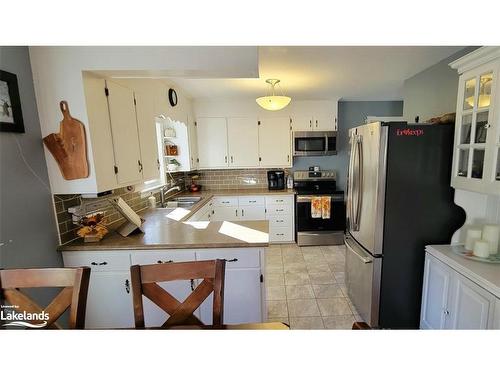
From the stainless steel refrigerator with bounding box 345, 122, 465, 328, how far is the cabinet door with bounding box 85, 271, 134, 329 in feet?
6.36

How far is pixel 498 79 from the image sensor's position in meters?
1.27

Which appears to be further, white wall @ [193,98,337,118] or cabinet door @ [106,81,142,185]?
white wall @ [193,98,337,118]

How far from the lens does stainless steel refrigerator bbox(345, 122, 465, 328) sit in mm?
1719

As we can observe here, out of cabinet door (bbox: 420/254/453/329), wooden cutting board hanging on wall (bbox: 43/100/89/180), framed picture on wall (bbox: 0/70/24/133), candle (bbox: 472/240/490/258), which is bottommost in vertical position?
cabinet door (bbox: 420/254/453/329)

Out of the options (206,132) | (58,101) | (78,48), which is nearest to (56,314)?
(58,101)

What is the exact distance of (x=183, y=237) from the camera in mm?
1704

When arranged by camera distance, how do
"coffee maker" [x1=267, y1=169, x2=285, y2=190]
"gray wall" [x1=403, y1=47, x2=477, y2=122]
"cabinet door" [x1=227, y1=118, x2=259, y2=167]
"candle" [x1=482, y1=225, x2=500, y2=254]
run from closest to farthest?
"candle" [x1=482, y1=225, x2=500, y2=254] → "gray wall" [x1=403, y1=47, x2=477, y2=122] → "cabinet door" [x1=227, y1=118, x2=259, y2=167] → "coffee maker" [x1=267, y1=169, x2=285, y2=190]

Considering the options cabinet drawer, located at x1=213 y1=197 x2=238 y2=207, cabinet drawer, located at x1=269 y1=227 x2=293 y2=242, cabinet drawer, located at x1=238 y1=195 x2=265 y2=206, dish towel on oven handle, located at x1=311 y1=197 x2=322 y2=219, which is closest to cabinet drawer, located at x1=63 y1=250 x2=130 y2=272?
cabinet drawer, located at x1=213 y1=197 x2=238 y2=207

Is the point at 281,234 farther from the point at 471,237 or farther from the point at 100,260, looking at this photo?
the point at 100,260

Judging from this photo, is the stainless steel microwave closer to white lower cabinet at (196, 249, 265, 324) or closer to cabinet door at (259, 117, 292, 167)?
cabinet door at (259, 117, 292, 167)

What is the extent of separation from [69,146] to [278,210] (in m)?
2.86

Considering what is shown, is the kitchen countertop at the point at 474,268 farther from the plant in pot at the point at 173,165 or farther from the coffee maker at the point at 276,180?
the plant in pot at the point at 173,165

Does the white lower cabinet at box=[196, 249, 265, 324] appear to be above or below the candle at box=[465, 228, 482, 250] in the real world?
below

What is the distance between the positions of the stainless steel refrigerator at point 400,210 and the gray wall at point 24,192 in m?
2.39
